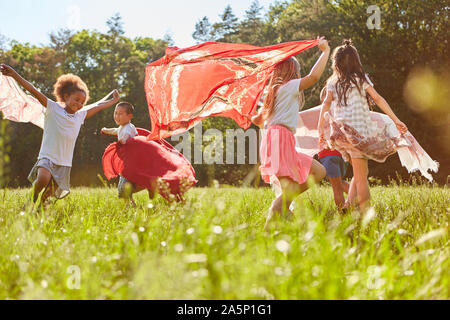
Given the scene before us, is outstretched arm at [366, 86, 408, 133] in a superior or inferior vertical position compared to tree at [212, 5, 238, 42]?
inferior

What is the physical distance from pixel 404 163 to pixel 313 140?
3.99ft

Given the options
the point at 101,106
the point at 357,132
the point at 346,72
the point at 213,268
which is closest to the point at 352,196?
the point at 357,132

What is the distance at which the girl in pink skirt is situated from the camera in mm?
3838

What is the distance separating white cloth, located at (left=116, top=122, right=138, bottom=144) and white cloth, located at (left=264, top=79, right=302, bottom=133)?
285 centimetres

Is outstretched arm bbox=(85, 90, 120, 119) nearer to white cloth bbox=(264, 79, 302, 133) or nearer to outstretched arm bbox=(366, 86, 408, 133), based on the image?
white cloth bbox=(264, 79, 302, 133)

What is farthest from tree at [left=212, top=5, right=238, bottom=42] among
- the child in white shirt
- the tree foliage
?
the child in white shirt

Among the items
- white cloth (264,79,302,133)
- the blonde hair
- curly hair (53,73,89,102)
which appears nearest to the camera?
white cloth (264,79,302,133)

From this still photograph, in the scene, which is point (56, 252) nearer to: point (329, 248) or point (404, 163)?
point (329, 248)

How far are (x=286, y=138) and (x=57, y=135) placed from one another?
3013 millimetres

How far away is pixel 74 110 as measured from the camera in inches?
218

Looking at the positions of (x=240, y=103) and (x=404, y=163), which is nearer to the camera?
(x=240, y=103)

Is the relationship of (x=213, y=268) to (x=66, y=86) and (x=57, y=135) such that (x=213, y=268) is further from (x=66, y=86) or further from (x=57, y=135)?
(x=66, y=86)
